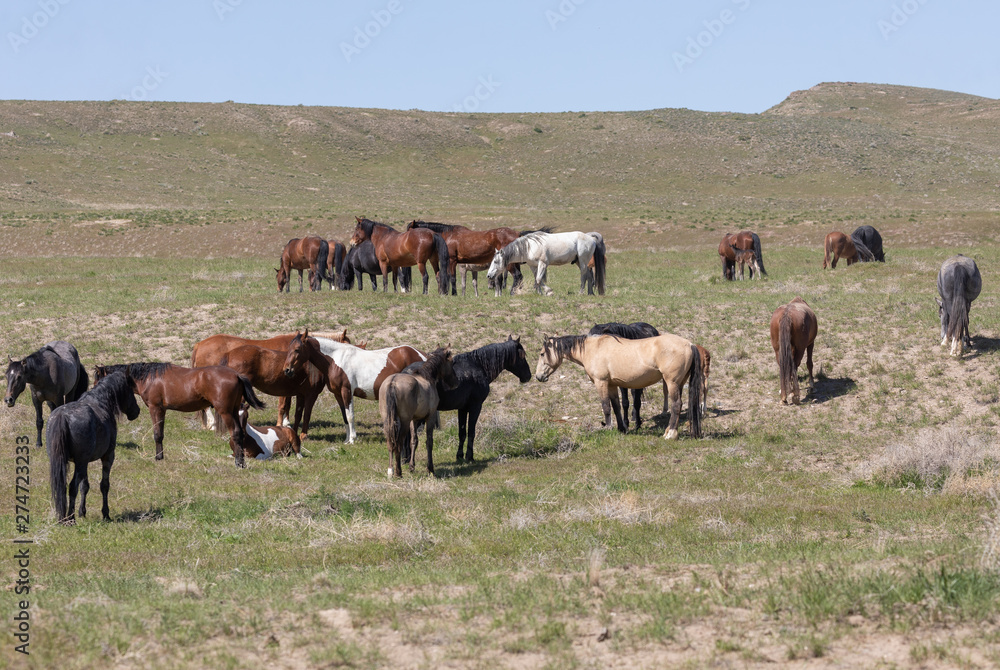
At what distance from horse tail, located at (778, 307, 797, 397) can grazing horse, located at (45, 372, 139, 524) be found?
A: 34.4 feet

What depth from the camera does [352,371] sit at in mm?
14875

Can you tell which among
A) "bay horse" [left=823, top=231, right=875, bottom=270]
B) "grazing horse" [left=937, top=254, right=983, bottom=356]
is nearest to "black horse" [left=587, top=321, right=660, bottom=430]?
"grazing horse" [left=937, top=254, right=983, bottom=356]

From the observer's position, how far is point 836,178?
8069cm

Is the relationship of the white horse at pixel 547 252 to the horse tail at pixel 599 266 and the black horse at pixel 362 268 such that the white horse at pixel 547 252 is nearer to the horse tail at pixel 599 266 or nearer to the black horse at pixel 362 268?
the horse tail at pixel 599 266

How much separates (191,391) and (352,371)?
98.1 inches

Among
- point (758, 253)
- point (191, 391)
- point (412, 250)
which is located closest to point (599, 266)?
point (412, 250)

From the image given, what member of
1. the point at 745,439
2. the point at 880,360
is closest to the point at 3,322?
the point at 745,439

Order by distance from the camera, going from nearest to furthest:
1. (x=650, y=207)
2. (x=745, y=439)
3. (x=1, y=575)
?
(x=1, y=575)
(x=745, y=439)
(x=650, y=207)

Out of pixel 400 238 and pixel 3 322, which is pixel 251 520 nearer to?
pixel 3 322

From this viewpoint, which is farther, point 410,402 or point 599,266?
point 599,266

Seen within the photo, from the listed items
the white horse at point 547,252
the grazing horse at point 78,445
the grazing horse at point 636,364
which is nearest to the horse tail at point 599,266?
the white horse at point 547,252

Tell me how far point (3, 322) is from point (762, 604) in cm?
1937

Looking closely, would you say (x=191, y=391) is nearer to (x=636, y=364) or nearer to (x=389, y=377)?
(x=389, y=377)

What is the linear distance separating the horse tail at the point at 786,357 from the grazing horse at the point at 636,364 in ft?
7.10
